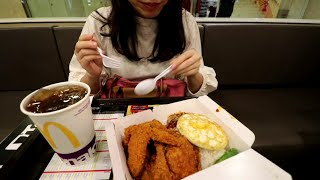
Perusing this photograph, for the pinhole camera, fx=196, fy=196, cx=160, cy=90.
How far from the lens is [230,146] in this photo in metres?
0.59

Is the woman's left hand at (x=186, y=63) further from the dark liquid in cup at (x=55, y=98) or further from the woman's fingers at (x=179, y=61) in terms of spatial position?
the dark liquid in cup at (x=55, y=98)

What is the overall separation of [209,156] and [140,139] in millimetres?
204

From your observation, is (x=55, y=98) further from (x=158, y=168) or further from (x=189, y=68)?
(x=189, y=68)

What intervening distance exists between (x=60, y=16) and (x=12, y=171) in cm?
177

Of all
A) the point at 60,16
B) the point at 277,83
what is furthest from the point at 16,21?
the point at 277,83

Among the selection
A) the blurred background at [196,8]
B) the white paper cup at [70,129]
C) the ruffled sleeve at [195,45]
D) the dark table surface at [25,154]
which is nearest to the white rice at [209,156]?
the white paper cup at [70,129]

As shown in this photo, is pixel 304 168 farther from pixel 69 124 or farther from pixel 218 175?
pixel 69 124

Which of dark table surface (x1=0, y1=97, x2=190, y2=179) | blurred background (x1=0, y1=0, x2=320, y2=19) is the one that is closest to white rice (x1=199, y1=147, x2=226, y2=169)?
dark table surface (x1=0, y1=97, x2=190, y2=179)

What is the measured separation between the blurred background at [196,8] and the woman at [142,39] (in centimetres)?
80

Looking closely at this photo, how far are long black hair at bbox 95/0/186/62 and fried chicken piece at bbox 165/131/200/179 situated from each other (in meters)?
0.72

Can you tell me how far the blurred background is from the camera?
190 centimetres

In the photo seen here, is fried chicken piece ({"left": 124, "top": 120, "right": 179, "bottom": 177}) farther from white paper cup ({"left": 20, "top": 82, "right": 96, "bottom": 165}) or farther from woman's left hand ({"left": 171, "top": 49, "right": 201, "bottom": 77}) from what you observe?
woman's left hand ({"left": 171, "top": 49, "right": 201, "bottom": 77})

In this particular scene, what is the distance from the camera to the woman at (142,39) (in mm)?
1075

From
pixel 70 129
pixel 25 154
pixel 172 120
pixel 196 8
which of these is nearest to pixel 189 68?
pixel 172 120
